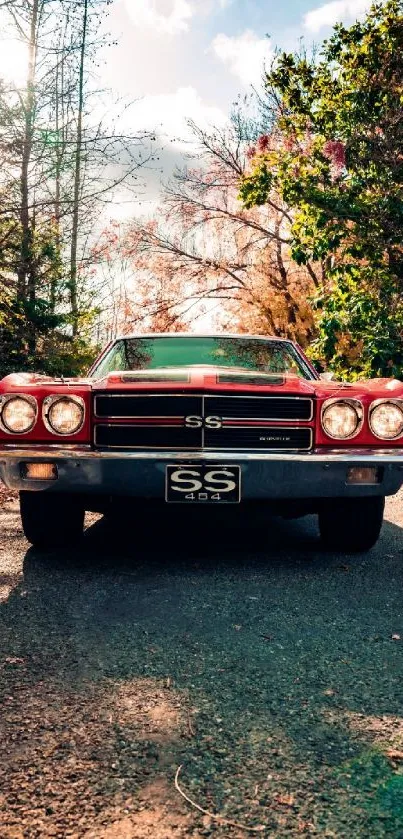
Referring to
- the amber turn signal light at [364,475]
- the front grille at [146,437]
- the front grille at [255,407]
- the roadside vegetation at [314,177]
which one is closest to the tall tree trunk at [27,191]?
the roadside vegetation at [314,177]

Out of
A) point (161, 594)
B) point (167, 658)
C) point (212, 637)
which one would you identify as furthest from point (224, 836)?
point (161, 594)

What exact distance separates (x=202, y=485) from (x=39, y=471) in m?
0.86

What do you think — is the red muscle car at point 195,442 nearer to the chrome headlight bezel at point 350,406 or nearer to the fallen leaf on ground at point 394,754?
the chrome headlight bezel at point 350,406

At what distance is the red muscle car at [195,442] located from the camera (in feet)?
11.7

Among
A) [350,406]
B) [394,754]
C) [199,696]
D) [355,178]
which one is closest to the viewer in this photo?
[394,754]

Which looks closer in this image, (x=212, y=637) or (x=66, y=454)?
(x=212, y=637)

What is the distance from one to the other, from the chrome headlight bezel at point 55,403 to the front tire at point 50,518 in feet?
1.24

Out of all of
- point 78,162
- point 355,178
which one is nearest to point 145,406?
point 78,162

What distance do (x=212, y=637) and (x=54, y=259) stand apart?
37.0 ft

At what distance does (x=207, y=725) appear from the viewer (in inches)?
75.3

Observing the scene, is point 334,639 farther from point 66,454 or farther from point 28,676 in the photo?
point 66,454

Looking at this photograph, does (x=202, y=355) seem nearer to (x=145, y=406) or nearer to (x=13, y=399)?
(x=145, y=406)

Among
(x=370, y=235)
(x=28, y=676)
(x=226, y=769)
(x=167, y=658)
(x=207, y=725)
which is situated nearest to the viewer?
(x=226, y=769)

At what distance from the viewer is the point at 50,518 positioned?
390cm
